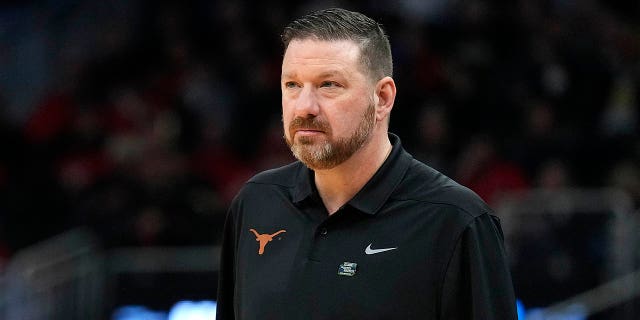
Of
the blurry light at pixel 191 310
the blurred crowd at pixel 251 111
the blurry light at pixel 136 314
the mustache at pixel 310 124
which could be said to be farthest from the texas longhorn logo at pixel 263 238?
the blurred crowd at pixel 251 111

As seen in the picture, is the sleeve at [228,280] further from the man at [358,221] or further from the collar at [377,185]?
the collar at [377,185]

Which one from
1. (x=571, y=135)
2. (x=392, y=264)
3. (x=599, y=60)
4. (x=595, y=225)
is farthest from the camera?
(x=599, y=60)

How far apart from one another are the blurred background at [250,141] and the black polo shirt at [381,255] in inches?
194

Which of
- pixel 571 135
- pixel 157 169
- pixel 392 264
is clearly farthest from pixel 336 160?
pixel 157 169

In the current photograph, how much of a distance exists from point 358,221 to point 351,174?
156 millimetres

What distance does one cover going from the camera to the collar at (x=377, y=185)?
3357 mm

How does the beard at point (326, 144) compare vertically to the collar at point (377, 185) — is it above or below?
above

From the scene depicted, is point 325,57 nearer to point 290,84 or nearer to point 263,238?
point 290,84

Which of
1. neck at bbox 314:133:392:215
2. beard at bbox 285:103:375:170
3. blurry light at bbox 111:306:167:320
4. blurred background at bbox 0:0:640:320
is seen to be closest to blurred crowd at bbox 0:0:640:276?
blurred background at bbox 0:0:640:320

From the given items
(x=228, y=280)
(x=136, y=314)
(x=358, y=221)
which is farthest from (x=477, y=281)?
(x=136, y=314)

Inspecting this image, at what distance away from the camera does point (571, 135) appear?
9.40 m

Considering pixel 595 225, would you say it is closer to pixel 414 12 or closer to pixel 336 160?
pixel 414 12

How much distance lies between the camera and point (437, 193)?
3324 millimetres

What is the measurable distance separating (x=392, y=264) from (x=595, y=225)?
212 inches
